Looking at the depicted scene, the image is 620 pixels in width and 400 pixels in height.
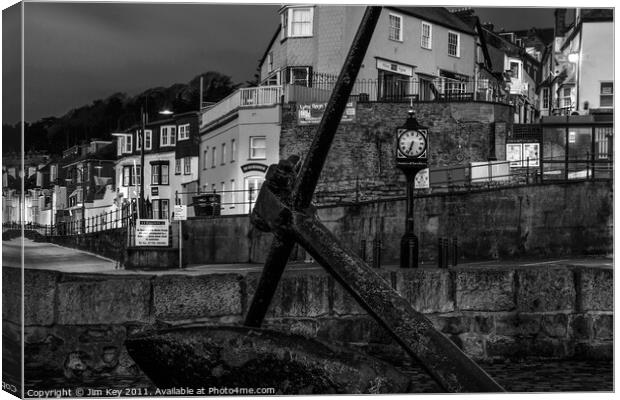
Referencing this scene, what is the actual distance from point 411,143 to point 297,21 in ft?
11.0

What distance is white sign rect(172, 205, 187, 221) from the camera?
7.73m

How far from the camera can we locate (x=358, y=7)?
19.9ft

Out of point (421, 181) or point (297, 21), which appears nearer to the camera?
point (297, 21)

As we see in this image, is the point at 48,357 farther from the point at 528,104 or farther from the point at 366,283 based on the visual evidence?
the point at 528,104

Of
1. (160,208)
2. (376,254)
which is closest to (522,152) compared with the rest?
(376,254)

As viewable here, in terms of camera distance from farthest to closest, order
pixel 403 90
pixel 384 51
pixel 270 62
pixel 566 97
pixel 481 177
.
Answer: pixel 481 177
pixel 403 90
pixel 566 97
pixel 384 51
pixel 270 62

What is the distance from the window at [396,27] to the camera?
22.9 feet

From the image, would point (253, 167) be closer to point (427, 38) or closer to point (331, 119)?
point (427, 38)

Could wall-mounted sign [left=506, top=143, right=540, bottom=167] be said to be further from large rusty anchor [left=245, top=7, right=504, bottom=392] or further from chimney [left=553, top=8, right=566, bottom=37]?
large rusty anchor [left=245, top=7, right=504, bottom=392]

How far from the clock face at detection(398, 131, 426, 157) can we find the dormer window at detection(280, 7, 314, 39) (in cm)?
283

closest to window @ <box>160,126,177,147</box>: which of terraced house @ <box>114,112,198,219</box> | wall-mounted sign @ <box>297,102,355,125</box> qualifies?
terraced house @ <box>114,112,198,219</box>

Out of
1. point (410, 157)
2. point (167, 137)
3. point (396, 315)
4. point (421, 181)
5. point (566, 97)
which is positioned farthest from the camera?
point (421, 181)

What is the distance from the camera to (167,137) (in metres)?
7.36

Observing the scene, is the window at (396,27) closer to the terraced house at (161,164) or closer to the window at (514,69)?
the window at (514,69)
